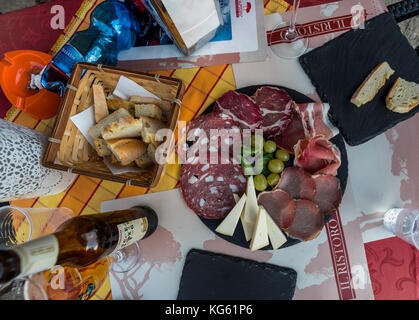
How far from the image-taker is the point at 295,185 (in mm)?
816

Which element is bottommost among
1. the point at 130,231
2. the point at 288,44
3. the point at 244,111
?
the point at 130,231

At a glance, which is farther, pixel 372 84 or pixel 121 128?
pixel 372 84

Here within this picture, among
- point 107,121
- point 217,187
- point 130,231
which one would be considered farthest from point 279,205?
point 107,121

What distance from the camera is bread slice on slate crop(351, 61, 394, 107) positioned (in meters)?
0.84

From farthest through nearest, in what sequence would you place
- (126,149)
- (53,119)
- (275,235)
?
1. (53,119)
2. (275,235)
3. (126,149)

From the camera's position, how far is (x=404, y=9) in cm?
87

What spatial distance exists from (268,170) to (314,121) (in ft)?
0.61

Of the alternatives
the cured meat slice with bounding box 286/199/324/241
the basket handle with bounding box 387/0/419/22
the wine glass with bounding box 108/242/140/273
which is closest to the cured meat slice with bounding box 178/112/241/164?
the cured meat slice with bounding box 286/199/324/241

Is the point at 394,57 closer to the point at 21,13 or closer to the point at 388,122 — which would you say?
the point at 388,122

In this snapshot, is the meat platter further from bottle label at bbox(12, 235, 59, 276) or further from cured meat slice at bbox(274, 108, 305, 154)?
bottle label at bbox(12, 235, 59, 276)

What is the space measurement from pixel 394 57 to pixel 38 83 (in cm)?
101

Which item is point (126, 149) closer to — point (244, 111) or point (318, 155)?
point (244, 111)

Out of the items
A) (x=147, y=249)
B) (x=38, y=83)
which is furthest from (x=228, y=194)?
(x=38, y=83)
